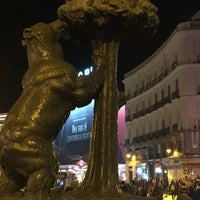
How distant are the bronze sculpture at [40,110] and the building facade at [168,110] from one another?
32.0 meters

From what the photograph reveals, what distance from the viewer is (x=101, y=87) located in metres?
4.47

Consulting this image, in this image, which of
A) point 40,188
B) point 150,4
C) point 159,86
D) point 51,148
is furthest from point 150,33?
point 159,86

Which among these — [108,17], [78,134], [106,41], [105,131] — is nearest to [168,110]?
[78,134]

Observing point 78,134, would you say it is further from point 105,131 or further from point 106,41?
point 105,131

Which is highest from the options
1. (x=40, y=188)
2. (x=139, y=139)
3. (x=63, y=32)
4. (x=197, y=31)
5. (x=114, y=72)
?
(x=197, y=31)

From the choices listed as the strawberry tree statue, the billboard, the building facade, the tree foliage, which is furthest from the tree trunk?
the billboard

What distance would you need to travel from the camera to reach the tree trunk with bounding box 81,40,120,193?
14.1 ft

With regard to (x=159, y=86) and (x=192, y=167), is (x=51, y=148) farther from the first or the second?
(x=159, y=86)

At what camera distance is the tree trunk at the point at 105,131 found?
4.29 m

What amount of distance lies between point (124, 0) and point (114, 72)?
2.46ft

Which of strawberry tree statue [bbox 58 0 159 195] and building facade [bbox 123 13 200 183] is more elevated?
building facade [bbox 123 13 200 183]

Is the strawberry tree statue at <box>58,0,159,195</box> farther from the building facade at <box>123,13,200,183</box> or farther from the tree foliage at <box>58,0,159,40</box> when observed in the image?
the building facade at <box>123,13,200,183</box>

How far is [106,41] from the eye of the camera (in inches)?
184

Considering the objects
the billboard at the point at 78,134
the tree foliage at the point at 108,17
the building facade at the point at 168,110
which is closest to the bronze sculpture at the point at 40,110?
the tree foliage at the point at 108,17
